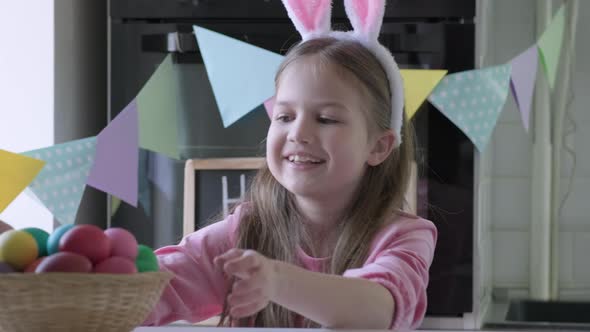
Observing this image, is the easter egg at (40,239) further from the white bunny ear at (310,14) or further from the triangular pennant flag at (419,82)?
the triangular pennant flag at (419,82)

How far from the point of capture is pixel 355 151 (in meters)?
1.27

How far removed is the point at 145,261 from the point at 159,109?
5.35ft

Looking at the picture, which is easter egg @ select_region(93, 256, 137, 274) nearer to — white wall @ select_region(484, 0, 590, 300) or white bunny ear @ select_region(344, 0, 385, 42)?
white bunny ear @ select_region(344, 0, 385, 42)

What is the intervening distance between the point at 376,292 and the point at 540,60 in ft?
5.35

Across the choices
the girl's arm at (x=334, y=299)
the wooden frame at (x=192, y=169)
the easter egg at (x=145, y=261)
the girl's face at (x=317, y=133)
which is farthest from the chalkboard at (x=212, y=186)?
the easter egg at (x=145, y=261)

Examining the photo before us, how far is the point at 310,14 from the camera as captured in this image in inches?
55.1

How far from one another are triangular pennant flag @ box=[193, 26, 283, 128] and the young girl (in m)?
0.80

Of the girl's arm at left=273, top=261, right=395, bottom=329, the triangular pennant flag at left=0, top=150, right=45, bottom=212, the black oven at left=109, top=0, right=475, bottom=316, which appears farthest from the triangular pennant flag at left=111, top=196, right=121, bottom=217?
the girl's arm at left=273, top=261, right=395, bottom=329

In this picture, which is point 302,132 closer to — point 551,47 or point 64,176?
point 64,176

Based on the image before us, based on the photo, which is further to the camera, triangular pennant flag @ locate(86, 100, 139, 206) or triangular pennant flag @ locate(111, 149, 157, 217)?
triangular pennant flag @ locate(111, 149, 157, 217)

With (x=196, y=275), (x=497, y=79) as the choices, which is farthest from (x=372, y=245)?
(x=497, y=79)

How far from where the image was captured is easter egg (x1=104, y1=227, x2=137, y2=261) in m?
0.71

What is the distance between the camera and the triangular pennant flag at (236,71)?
2.21 meters

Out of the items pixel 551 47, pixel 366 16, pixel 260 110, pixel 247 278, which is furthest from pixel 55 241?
pixel 551 47
